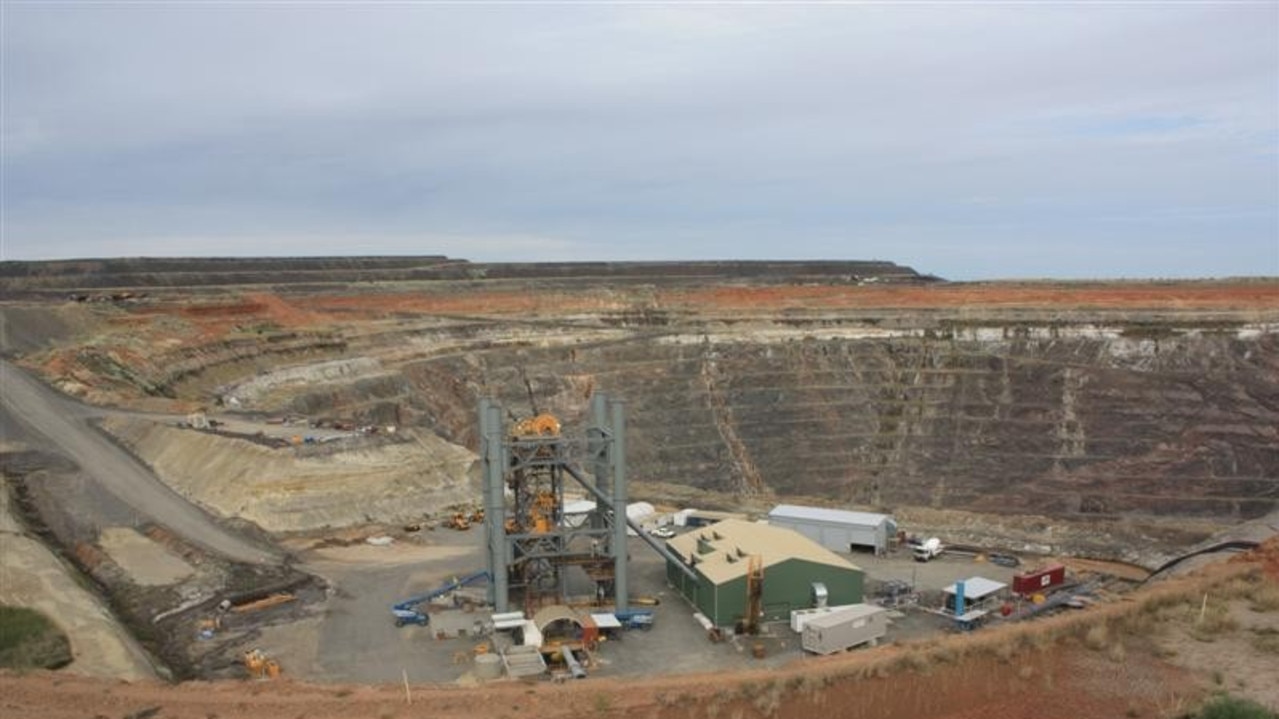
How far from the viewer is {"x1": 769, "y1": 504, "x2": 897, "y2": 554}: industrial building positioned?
3875cm

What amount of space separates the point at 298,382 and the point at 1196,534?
51.3 m

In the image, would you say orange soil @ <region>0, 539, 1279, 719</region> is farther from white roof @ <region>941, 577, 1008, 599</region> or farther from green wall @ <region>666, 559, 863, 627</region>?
white roof @ <region>941, 577, 1008, 599</region>

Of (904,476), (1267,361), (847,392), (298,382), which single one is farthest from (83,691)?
(1267,361)

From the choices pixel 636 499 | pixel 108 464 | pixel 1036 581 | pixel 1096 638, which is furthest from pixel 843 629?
pixel 108 464

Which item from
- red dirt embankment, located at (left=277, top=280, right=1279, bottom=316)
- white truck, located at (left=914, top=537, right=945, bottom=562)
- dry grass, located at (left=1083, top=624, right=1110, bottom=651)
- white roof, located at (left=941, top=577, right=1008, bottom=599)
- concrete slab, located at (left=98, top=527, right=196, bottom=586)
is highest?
red dirt embankment, located at (left=277, top=280, right=1279, bottom=316)

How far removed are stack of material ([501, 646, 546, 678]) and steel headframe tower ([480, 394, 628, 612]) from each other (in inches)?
158

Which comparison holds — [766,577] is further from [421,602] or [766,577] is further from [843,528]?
[421,602]

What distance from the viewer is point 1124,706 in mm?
21234

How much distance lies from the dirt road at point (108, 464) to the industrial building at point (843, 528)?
64.9ft

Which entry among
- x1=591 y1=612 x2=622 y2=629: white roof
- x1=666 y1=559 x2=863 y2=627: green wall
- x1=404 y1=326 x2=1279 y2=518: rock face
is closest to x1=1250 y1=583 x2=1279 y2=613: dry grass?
x1=666 y1=559 x2=863 y2=627: green wall

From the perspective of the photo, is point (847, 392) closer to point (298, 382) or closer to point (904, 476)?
point (904, 476)

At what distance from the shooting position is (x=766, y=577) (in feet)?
100

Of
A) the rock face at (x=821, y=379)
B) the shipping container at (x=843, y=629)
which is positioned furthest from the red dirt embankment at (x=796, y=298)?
the shipping container at (x=843, y=629)

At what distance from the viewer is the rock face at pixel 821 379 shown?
6066 centimetres
